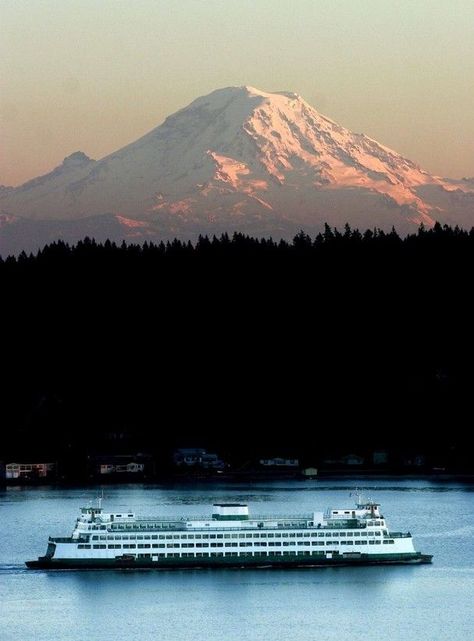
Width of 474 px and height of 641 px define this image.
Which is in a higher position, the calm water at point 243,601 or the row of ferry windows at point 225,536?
the row of ferry windows at point 225,536

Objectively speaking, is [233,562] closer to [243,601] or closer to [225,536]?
[225,536]

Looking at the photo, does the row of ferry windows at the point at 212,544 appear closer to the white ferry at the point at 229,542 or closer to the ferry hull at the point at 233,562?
the white ferry at the point at 229,542

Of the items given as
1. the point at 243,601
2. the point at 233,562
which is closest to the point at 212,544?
the point at 233,562

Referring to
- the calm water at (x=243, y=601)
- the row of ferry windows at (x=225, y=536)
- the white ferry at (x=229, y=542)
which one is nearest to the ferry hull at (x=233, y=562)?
the white ferry at (x=229, y=542)

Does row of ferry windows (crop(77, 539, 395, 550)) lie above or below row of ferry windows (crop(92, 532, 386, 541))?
below

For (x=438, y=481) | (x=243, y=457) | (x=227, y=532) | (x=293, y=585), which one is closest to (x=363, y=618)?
(x=293, y=585)

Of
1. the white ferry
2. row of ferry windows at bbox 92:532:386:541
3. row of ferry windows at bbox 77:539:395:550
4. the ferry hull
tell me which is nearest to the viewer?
the ferry hull

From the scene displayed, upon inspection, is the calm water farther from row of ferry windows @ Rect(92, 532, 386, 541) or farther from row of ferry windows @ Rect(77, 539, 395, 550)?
row of ferry windows @ Rect(92, 532, 386, 541)

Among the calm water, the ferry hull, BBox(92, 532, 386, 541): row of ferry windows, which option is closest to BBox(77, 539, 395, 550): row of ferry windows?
BBox(92, 532, 386, 541): row of ferry windows

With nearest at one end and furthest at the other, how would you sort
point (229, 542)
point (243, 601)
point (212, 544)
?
1. point (243, 601)
2. point (229, 542)
3. point (212, 544)
